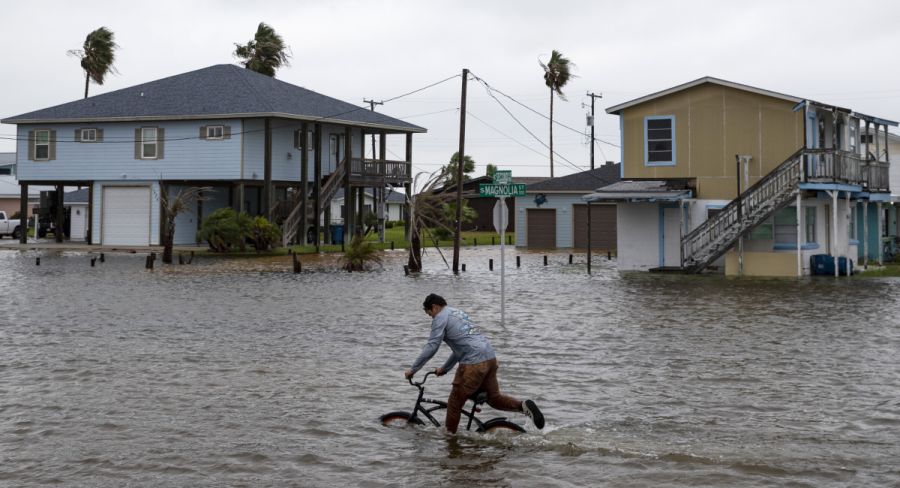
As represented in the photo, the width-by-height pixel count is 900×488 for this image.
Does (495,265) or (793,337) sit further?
(495,265)

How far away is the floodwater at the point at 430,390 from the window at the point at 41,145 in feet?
103

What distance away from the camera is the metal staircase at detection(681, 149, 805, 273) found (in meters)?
33.7

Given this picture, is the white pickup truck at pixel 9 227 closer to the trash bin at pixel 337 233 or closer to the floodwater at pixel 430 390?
the trash bin at pixel 337 233

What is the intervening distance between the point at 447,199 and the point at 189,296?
15.4 metres

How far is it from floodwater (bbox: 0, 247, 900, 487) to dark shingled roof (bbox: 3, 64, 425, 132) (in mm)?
25101

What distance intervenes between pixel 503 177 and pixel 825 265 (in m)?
17.3

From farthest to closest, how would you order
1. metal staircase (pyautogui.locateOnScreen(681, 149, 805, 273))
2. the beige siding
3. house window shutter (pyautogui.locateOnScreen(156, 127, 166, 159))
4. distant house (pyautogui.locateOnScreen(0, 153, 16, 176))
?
distant house (pyautogui.locateOnScreen(0, 153, 16, 176)) → house window shutter (pyautogui.locateOnScreen(156, 127, 166, 159)) → the beige siding → metal staircase (pyautogui.locateOnScreen(681, 149, 805, 273))

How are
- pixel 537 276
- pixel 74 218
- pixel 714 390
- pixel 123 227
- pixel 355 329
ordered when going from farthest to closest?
pixel 74 218 < pixel 123 227 < pixel 537 276 < pixel 355 329 < pixel 714 390

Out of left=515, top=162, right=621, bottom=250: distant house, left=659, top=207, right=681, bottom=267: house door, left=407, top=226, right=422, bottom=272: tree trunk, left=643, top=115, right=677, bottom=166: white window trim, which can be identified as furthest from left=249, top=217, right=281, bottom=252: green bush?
left=659, top=207, right=681, bottom=267: house door

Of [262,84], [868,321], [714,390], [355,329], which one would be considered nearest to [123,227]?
[262,84]

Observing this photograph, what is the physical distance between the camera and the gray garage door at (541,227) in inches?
2307

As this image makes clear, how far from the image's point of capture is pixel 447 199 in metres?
40.6

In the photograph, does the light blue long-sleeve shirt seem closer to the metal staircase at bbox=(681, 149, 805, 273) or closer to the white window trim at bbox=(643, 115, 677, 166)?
the metal staircase at bbox=(681, 149, 805, 273)

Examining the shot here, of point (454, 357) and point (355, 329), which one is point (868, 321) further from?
point (454, 357)
